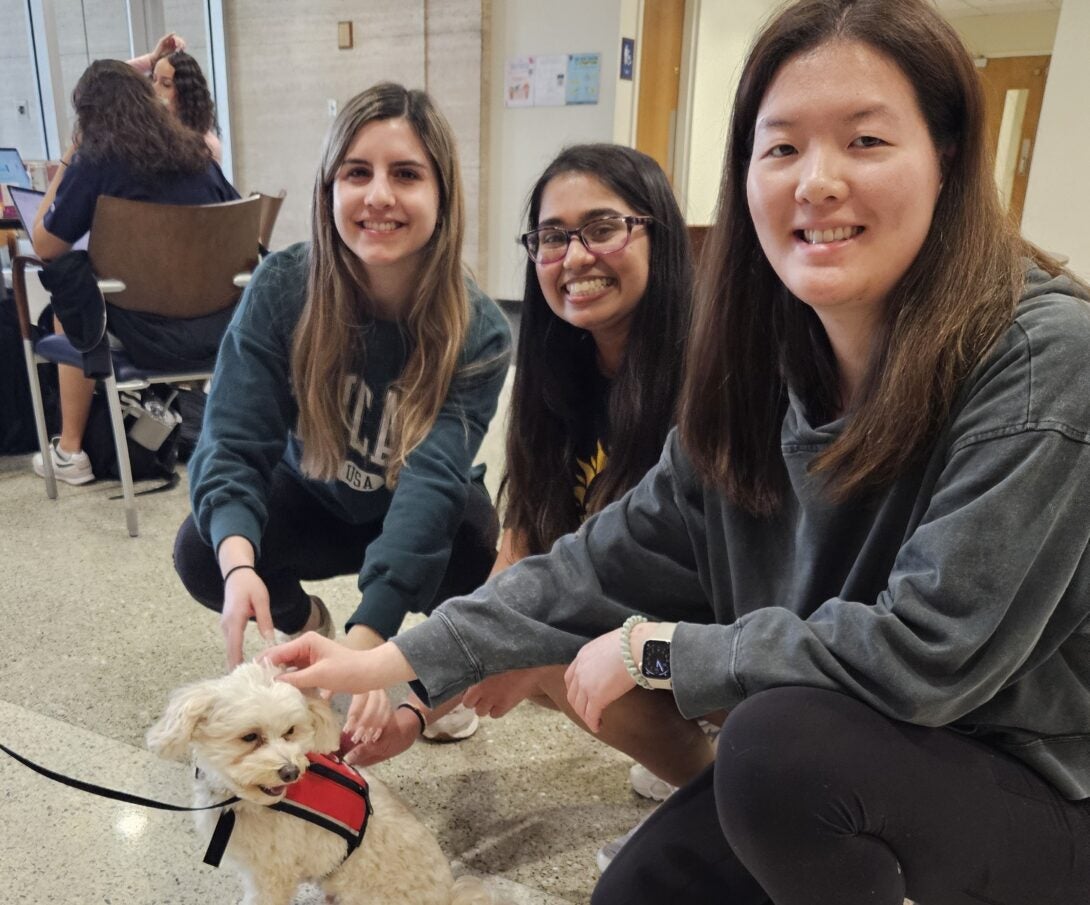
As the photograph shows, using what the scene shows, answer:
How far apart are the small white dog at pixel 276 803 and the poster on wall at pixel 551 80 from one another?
497 cm

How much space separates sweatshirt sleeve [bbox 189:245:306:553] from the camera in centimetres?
136

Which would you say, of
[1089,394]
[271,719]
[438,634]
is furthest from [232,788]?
[1089,394]

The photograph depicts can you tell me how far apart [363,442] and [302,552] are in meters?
0.23

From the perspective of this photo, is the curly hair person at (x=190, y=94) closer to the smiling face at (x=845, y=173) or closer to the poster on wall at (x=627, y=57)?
Answer: the poster on wall at (x=627, y=57)

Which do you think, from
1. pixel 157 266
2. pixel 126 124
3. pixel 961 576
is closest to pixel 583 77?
pixel 126 124

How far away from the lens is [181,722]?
3.23 feet

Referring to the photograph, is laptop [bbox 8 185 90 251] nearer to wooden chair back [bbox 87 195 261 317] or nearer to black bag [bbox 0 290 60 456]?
wooden chair back [bbox 87 195 261 317]

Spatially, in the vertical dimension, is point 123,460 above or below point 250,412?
below

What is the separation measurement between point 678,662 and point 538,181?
0.87 m

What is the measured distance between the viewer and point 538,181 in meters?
1.43

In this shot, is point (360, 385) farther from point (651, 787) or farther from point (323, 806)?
point (651, 787)

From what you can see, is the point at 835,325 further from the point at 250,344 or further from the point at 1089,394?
the point at 250,344

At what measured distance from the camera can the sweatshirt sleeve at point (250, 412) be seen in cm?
136

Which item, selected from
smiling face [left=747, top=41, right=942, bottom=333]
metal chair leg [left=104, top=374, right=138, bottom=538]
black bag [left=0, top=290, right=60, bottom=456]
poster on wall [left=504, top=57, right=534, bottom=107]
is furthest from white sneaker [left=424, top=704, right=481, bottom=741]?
poster on wall [left=504, top=57, right=534, bottom=107]
